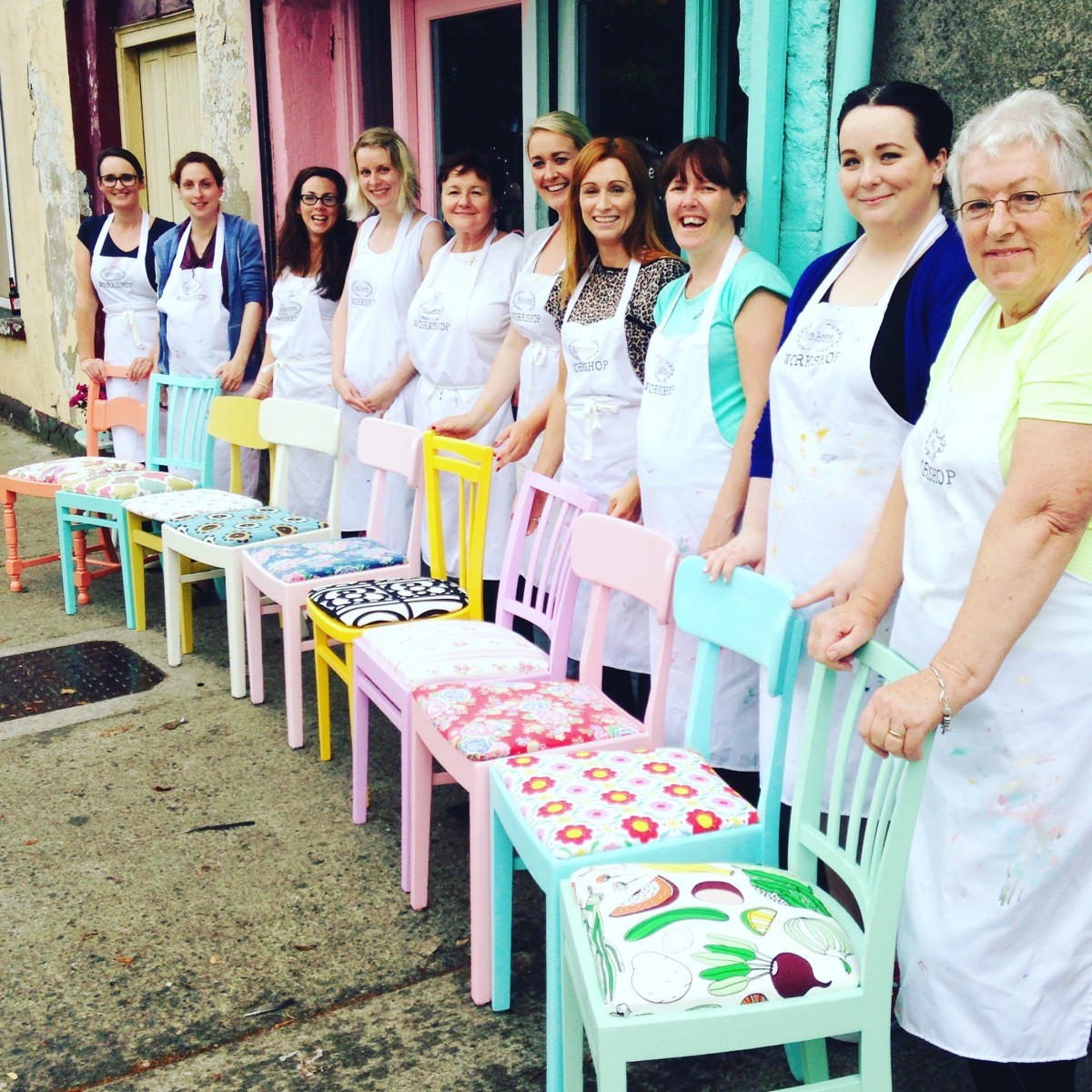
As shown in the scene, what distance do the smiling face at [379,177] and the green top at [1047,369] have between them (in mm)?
2950

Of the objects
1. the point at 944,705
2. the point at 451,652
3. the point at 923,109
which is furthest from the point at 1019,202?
the point at 451,652

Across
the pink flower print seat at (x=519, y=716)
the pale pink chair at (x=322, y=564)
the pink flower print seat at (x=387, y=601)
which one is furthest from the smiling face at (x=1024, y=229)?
the pale pink chair at (x=322, y=564)

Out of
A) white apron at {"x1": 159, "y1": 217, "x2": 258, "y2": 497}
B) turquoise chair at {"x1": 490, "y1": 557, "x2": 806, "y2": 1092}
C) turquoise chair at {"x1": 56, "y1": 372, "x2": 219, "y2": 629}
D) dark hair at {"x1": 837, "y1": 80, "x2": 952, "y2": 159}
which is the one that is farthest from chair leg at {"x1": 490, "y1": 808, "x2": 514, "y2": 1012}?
white apron at {"x1": 159, "y1": 217, "x2": 258, "y2": 497}

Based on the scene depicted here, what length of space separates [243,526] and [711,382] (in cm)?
203

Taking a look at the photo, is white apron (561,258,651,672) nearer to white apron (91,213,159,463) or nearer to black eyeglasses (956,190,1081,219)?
black eyeglasses (956,190,1081,219)

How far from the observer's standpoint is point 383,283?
438 cm

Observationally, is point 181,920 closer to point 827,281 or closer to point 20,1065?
point 20,1065

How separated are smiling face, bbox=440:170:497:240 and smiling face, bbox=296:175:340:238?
0.84 metres

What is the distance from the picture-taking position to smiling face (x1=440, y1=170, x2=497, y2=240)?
12.6 feet

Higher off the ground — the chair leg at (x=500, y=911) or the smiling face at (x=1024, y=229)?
the smiling face at (x=1024, y=229)

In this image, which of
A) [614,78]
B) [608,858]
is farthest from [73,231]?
[608,858]

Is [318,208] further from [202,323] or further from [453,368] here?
[453,368]

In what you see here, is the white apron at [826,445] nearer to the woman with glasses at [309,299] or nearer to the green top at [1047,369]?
→ the green top at [1047,369]

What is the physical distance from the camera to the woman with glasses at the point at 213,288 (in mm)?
5000
